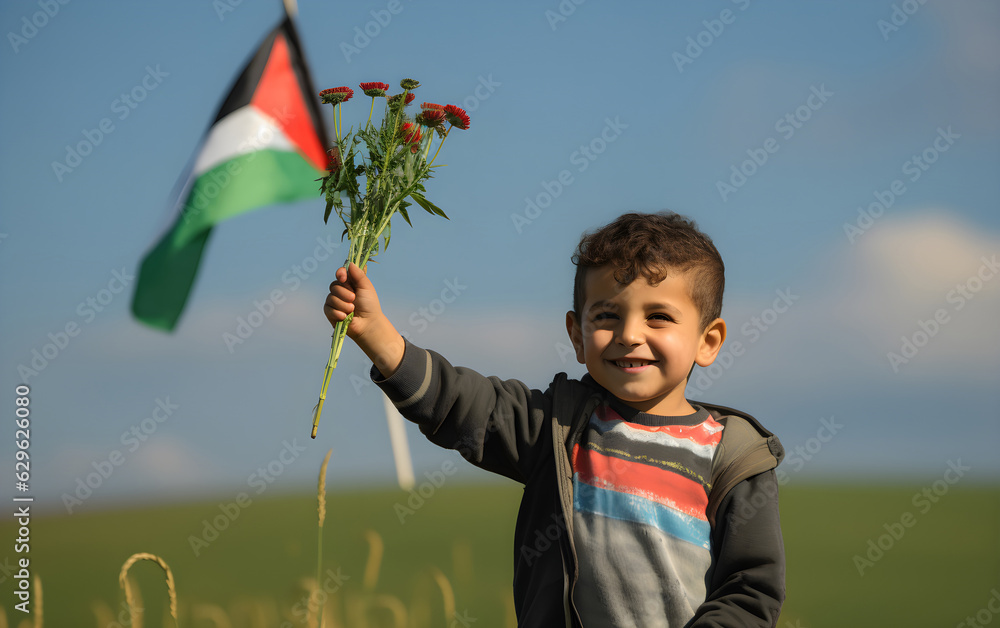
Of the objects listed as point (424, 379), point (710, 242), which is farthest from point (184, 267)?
point (710, 242)

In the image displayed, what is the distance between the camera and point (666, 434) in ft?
9.05

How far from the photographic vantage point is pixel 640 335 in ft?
8.82

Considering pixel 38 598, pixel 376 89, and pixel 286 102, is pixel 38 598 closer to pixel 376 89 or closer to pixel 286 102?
pixel 376 89

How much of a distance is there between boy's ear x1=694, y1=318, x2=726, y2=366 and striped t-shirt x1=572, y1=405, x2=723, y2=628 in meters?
0.28

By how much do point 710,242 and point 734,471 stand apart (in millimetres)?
826

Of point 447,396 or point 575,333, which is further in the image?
point 575,333

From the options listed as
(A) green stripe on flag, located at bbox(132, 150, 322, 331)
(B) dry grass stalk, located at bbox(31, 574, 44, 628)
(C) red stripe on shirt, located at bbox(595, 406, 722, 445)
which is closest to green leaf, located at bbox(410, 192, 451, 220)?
(C) red stripe on shirt, located at bbox(595, 406, 722, 445)

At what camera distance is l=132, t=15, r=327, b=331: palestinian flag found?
16.6ft

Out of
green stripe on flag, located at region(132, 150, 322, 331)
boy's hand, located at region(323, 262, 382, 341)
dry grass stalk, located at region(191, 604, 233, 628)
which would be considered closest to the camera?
boy's hand, located at region(323, 262, 382, 341)

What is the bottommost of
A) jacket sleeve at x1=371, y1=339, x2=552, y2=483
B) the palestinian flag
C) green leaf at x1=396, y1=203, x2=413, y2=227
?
jacket sleeve at x1=371, y1=339, x2=552, y2=483

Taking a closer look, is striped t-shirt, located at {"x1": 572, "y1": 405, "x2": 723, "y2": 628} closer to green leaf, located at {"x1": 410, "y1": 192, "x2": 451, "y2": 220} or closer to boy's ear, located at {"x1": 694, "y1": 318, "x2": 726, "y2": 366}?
boy's ear, located at {"x1": 694, "y1": 318, "x2": 726, "y2": 366}

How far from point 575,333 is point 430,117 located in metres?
0.90

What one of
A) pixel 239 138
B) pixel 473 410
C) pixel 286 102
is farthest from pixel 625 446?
pixel 286 102

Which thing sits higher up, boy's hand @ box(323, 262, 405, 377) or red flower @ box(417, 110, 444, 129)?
red flower @ box(417, 110, 444, 129)
